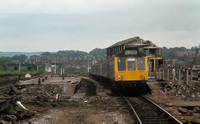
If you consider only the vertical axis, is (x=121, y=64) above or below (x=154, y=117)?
above

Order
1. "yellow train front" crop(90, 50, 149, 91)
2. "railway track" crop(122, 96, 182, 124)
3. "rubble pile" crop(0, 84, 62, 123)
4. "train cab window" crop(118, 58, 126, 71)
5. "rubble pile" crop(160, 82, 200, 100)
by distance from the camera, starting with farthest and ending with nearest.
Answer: "train cab window" crop(118, 58, 126, 71) → "yellow train front" crop(90, 50, 149, 91) → "rubble pile" crop(160, 82, 200, 100) → "rubble pile" crop(0, 84, 62, 123) → "railway track" crop(122, 96, 182, 124)

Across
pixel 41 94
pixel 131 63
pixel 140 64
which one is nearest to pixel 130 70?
pixel 131 63

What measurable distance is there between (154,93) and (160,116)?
24.9 feet

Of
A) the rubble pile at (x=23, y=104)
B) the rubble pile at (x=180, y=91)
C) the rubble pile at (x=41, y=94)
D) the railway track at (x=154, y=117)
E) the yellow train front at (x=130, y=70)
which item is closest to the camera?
the railway track at (x=154, y=117)

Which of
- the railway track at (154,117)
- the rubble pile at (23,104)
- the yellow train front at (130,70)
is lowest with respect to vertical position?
the railway track at (154,117)

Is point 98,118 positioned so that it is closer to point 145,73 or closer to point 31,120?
point 31,120

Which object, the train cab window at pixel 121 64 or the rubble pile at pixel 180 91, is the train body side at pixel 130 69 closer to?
the train cab window at pixel 121 64

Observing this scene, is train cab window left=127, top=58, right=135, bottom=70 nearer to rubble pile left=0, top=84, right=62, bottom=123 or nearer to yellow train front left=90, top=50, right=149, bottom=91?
yellow train front left=90, top=50, right=149, bottom=91

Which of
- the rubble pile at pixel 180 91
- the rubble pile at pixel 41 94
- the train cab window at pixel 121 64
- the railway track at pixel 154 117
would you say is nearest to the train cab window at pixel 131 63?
the train cab window at pixel 121 64

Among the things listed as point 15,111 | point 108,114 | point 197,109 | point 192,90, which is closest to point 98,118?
point 108,114

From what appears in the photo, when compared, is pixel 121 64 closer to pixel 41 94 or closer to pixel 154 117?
pixel 41 94

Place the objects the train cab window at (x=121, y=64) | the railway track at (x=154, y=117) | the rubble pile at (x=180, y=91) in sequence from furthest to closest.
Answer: the train cab window at (x=121, y=64) → the rubble pile at (x=180, y=91) → the railway track at (x=154, y=117)

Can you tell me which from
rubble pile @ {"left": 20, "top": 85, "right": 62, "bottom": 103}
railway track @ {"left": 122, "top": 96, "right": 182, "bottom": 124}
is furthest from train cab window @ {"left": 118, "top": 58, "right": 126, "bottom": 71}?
railway track @ {"left": 122, "top": 96, "right": 182, "bottom": 124}

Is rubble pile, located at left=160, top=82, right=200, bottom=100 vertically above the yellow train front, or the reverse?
the yellow train front
